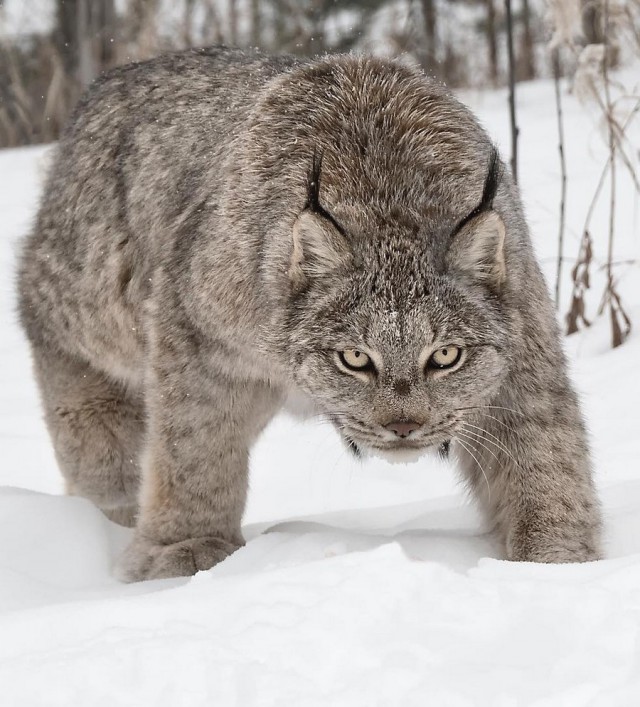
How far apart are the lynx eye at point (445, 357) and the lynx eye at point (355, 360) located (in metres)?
0.17

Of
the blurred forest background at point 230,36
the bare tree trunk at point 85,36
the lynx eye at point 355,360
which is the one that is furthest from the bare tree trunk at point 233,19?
the lynx eye at point 355,360

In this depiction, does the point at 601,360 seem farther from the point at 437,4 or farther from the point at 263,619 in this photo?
the point at 437,4

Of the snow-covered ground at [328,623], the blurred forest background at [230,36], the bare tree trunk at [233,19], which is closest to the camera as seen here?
the snow-covered ground at [328,623]

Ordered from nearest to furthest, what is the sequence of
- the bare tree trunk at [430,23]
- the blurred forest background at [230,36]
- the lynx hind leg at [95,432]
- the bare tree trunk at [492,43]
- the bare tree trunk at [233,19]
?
the lynx hind leg at [95,432] < the blurred forest background at [230,36] < the bare tree trunk at [233,19] < the bare tree trunk at [492,43] < the bare tree trunk at [430,23]

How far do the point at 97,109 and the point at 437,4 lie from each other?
38.9ft

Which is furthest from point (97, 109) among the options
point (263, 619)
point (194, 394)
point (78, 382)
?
point (263, 619)

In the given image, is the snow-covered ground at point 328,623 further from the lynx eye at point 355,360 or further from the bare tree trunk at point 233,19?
the bare tree trunk at point 233,19

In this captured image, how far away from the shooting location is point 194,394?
4070 mm

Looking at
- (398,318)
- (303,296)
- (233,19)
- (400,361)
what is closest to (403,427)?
(400,361)

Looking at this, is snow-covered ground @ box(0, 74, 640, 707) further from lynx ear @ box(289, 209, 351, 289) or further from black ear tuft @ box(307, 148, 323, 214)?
black ear tuft @ box(307, 148, 323, 214)

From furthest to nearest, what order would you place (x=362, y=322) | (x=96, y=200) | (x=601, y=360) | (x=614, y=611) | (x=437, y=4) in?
(x=437, y=4) < (x=601, y=360) < (x=96, y=200) < (x=362, y=322) < (x=614, y=611)

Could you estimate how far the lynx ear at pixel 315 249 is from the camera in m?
3.51

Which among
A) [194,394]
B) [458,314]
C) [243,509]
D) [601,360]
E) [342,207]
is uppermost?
[342,207]

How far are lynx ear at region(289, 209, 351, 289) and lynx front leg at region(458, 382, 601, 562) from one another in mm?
642
